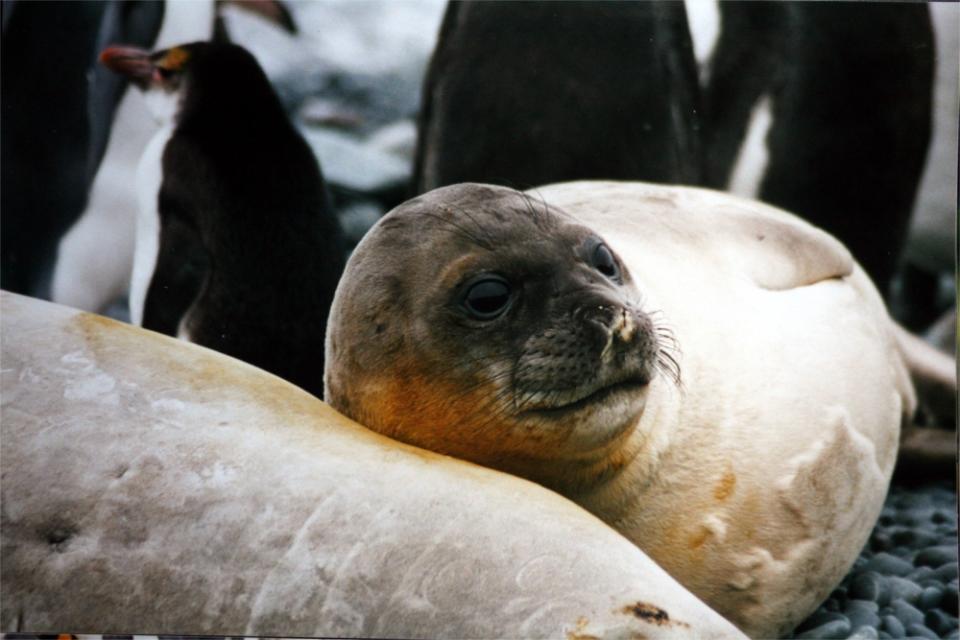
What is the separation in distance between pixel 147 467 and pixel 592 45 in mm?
1461

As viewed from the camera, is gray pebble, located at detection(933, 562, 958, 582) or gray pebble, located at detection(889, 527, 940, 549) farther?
gray pebble, located at detection(889, 527, 940, 549)

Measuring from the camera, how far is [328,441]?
2006mm

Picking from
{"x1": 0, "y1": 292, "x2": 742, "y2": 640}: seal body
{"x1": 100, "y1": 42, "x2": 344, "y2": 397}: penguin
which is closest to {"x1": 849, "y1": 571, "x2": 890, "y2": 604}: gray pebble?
{"x1": 0, "y1": 292, "x2": 742, "y2": 640}: seal body

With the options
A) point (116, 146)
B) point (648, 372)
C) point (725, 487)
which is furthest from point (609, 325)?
point (116, 146)

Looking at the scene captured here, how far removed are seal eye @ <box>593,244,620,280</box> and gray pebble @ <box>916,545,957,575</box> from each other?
1.06 meters

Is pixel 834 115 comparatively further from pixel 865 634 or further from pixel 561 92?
pixel 865 634

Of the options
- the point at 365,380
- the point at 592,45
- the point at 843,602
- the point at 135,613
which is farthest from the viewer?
the point at 592,45

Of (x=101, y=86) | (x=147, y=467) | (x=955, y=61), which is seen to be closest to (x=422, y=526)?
(x=147, y=467)

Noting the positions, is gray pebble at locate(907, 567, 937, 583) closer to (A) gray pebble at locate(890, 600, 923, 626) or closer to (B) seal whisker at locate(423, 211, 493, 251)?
(A) gray pebble at locate(890, 600, 923, 626)

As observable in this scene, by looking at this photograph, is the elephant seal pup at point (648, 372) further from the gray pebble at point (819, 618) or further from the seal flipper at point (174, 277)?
the seal flipper at point (174, 277)

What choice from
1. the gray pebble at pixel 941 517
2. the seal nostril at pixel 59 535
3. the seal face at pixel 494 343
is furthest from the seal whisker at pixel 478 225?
the gray pebble at pixel 941 517

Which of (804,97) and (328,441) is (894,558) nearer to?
(804,97)

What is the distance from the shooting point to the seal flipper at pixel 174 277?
2.55 m

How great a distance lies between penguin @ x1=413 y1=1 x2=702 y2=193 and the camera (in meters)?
2.63
